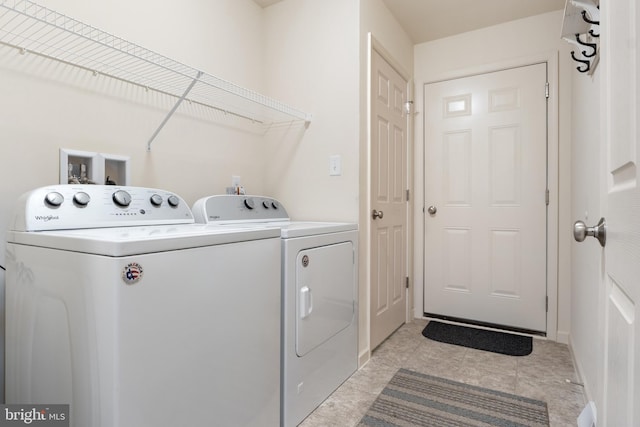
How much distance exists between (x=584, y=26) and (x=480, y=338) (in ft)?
6.57

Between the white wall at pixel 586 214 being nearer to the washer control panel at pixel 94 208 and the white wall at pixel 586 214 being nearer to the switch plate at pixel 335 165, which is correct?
the switch plate at pixel 335 165

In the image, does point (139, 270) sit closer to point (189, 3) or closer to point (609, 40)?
point (609, 40)

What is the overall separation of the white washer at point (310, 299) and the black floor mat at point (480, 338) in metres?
0.90

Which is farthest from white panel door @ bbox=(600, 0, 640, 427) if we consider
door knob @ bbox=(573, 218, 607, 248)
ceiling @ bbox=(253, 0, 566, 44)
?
ceiling @ bbox=(253, 0, 566, 44)

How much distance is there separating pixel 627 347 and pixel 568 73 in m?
2.55

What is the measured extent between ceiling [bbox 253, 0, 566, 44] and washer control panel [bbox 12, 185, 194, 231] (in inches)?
64.9

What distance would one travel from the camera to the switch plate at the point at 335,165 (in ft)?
6.89

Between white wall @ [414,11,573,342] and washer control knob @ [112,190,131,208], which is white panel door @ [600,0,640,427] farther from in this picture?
white wall @ [414,11,573,342]

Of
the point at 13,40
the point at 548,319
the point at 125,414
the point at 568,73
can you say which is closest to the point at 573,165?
the point at 568,73

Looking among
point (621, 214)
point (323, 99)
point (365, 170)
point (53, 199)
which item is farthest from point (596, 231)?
point (323, 99)

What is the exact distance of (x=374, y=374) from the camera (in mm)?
1979

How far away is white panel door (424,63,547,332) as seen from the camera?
257 cm

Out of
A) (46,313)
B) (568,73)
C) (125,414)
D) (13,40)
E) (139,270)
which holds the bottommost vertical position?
(125,414)

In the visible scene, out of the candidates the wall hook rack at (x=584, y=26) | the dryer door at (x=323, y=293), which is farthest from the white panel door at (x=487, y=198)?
the dryer door at (x=323, y=293)
